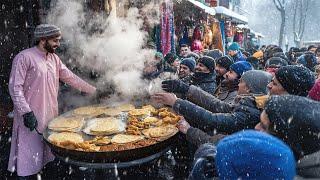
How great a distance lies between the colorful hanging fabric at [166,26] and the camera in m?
9.38

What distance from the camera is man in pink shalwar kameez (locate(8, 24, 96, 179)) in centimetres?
446

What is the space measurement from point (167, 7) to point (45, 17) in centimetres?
428

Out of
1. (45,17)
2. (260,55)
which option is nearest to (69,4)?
(45,17)

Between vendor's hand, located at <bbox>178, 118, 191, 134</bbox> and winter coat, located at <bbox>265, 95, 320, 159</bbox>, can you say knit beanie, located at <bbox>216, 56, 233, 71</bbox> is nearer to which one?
vendor's hand, located at <bbox>178, 118, 191, 134</bbox>

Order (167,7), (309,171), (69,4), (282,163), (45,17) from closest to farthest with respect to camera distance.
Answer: (282,163), (309,171), (45,17), (69,4), (167,7)

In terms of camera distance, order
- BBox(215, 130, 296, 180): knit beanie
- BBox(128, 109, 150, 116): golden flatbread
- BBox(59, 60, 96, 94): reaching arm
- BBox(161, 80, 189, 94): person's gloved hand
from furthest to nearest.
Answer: BBox(59, 60, 96, 94): reaching arm, BBox(128, 109, 150, 116): golden flatbread, BBox(161, 80, 189, 94): person's gloved hand, BBox(215, 130, 296, 180): knit beanie

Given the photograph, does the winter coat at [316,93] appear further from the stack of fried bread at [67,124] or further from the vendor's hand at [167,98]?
the stack of fried bread at [67,124]

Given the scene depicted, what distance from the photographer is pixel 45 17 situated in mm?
5871

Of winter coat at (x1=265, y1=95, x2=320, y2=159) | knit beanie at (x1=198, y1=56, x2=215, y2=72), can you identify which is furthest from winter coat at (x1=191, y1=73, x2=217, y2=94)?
winter coat at (x1=265, y1=95, x2=320, y2=159)

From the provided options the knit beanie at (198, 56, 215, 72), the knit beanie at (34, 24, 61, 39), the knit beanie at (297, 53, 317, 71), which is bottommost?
the knit beanie at (297, 53, 317, 71)

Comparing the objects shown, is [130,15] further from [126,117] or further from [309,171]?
[309,171]

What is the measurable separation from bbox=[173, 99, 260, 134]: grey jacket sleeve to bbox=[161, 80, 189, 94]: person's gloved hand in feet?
2.99

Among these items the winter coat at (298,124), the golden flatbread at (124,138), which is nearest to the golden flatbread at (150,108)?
the golden flatbread at (124,138)

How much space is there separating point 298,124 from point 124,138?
2.42 meters
